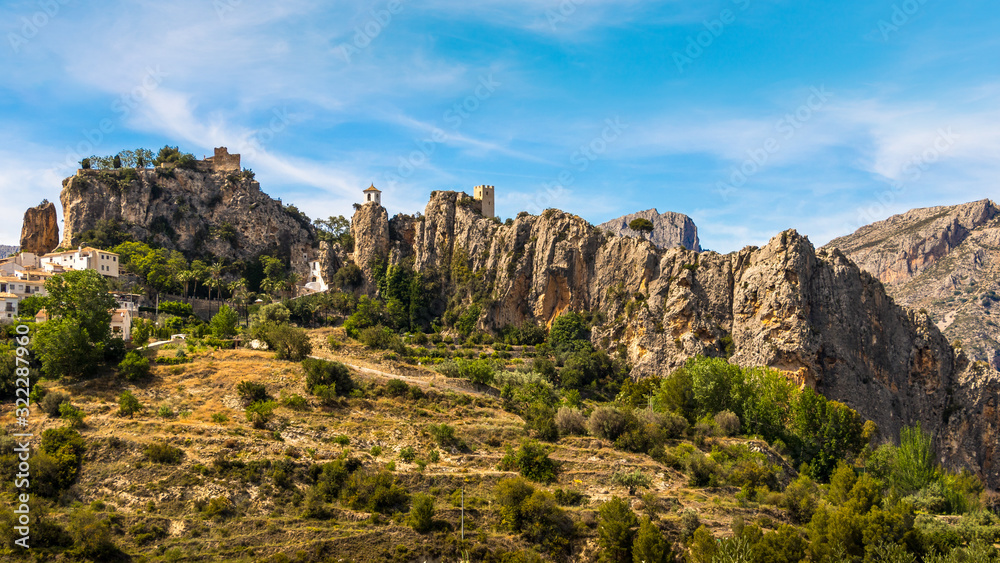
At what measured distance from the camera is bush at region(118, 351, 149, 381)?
53.6 metres

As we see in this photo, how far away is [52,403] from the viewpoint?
46.8 meters

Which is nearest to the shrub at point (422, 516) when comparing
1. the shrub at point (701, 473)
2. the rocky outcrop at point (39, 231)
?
the shrub at point (701, 473)

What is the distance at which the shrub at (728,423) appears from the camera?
183 feet

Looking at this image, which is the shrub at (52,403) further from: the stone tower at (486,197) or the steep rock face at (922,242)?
the steep rock face at (922,242)

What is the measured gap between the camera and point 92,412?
47.3 metres

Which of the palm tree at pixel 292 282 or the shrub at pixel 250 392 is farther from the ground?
the palm tree at pixel 292 282

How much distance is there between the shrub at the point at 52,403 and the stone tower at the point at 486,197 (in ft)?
211

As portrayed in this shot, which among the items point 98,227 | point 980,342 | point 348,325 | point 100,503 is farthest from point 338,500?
point 980,342

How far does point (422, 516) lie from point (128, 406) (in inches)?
963

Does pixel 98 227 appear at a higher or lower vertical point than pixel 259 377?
higher

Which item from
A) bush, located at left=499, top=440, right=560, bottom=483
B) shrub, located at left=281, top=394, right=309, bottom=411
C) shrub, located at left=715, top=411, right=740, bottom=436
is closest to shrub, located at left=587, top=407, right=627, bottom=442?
bush, located at left=499, top=440, right=560, bottom=483

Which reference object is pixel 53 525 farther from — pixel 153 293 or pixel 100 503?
pixel 153 293

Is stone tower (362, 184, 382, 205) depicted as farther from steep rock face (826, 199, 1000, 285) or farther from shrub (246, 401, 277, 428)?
steep rock face (826, 199, 1000, 285)

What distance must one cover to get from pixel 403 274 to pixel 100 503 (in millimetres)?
59576
